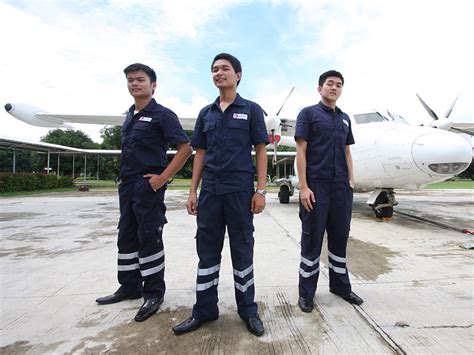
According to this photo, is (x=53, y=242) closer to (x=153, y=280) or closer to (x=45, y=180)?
(x=153, y=280)

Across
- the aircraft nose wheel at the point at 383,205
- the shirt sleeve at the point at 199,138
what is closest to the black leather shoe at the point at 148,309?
the shirt sleeve at the point at 199,138

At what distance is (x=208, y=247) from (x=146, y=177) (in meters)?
0.78

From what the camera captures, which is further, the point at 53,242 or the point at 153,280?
the point at 53,242

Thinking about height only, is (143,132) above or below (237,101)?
below

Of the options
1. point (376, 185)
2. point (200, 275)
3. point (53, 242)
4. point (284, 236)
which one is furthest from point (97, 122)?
point (200, 275)

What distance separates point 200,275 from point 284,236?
3158mm

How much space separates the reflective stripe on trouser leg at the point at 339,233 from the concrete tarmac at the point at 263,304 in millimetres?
164

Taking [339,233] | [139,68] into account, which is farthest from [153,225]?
[339,233]

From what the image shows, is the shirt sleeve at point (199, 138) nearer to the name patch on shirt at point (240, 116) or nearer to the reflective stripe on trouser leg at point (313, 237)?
the name patch on shirt at point (240, 116)

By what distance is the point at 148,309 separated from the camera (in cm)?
230

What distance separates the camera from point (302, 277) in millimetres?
2518

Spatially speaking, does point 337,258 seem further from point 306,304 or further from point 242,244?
point 242,244

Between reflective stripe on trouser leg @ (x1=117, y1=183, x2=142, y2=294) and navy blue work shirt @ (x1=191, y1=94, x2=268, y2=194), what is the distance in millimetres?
810

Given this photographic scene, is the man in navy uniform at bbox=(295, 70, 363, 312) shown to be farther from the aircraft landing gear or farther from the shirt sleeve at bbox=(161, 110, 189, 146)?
the aircraft landing gear
